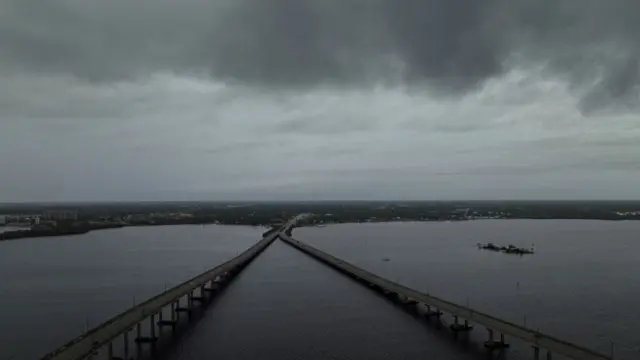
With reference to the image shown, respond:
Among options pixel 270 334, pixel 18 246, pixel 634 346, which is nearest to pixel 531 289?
pixel 634 346

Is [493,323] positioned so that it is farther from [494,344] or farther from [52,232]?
[52,232]

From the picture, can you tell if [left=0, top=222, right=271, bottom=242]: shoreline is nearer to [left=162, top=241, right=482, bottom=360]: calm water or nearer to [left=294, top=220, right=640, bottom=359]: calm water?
[left=294, top=220, right=640, bottom=359]: calm water

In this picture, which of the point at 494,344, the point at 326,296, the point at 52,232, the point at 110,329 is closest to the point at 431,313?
the point at 494,344

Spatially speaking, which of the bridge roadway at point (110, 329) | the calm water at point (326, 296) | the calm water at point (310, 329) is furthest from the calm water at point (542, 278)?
the bridge roadway at point (110, 329)

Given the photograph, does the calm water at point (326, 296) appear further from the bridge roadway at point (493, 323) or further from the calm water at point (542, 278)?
the bridge roadway at point (493, 323)

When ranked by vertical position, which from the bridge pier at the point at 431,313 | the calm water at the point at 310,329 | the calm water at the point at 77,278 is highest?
the calm water at the point at 77,278
